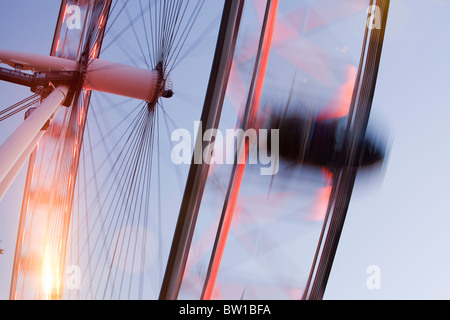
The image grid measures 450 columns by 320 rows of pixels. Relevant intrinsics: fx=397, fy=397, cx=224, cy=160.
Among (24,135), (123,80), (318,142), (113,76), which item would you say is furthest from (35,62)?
(318,142)

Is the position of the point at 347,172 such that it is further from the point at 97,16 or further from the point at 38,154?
the point at 38,154

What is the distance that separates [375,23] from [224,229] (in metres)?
1.55

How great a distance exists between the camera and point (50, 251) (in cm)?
596

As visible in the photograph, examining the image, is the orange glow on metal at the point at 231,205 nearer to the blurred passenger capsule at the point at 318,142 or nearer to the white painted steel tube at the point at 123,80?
the blurred passenger capsule at the point at 318,142

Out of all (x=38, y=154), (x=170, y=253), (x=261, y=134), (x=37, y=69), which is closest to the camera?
(x=170, y=253)

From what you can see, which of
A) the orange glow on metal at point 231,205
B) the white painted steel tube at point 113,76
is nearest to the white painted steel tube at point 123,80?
the white painted steel tube at point 113,76

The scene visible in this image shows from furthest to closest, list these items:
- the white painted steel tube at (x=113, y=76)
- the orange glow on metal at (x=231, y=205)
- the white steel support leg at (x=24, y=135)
→ 1. the white painted steel tube at (x=113, y=76)
2. the white steel support leg at (x=24, y=135)
3. the orange glow on metal at (x=231, y=205)

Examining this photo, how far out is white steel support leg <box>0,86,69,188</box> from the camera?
3.18 meters

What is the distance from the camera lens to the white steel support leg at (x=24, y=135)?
318 cm

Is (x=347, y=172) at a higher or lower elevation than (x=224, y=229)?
higher

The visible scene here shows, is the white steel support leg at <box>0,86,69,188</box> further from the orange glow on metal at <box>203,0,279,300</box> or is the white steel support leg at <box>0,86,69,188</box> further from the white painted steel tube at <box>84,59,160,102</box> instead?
the orange glow on metal at <box>203,0,279,300</box>

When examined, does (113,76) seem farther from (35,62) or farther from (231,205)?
(231,205)

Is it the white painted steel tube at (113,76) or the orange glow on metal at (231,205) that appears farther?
the white painted steel tube at (113,76)

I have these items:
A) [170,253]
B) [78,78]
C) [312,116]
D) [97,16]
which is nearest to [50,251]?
[78,78]
